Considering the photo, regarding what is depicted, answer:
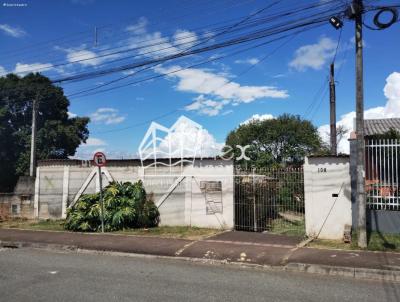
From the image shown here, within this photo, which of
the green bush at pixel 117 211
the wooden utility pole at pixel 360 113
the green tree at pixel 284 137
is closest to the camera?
the wooden utility pole at pixel 360 113

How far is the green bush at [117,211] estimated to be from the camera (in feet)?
44.4

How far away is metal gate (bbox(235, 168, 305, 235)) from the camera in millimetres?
11922

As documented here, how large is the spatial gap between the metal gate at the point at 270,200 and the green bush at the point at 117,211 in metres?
3.27

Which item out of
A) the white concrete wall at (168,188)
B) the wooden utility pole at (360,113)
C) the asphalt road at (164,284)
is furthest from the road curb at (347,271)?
the white concrete wall at (168,188)

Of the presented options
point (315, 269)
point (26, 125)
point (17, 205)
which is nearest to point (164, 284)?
point (315, 269)

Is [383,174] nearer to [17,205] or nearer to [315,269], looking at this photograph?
[315,269]

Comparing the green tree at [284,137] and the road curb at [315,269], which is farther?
the green tree at [284,137]

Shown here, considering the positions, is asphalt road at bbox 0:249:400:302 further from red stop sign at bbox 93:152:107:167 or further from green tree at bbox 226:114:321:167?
green tree at bbox 226:114:321:167

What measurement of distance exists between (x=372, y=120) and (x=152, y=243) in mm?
14543

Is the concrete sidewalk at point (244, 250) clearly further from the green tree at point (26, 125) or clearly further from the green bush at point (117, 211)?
the green tree at point (26, 125)

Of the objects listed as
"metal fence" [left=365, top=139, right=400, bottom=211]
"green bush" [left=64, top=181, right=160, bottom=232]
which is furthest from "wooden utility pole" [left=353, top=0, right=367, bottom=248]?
"green bush" [left=64, top=181, right=160, bottom=232]

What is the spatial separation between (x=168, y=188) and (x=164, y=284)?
292 inches

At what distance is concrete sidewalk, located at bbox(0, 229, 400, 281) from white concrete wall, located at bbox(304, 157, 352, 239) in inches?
33.9

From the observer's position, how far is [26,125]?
33.9 meters
